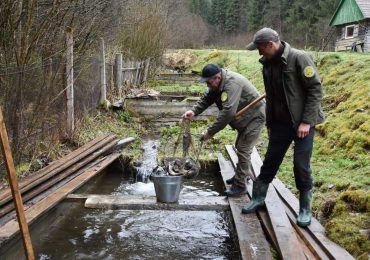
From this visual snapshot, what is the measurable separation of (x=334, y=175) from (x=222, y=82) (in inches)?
89.8

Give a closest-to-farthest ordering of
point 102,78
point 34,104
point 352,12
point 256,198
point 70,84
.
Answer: point 256,198 → point 34,104 → point 70,84 → point 102,78 → point 352,12

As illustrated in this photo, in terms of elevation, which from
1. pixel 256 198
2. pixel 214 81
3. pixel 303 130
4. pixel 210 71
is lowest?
pixel 256 198

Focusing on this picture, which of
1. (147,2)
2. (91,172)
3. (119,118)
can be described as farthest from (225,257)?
(147,2)

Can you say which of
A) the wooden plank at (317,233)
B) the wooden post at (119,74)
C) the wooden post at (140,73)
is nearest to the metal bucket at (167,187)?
the wooden plank at (317,233)

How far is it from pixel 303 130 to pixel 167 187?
179 cm

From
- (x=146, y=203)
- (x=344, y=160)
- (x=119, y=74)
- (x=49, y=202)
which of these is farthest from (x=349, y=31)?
(x=49, y=202)

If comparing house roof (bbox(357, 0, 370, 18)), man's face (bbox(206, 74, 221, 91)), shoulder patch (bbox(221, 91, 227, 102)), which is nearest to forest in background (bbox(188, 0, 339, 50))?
house roof (bbox(357, 0, 370, 18))

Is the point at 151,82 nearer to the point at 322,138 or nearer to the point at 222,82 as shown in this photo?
the point at 322,138

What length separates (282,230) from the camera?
4184 millimetres

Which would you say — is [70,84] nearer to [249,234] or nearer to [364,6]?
[249,234]

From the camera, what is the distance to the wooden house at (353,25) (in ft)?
92.7

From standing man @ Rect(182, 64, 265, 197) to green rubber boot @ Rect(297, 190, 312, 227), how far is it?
3.91 feet

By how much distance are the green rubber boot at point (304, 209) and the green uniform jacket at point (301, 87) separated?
78 cm

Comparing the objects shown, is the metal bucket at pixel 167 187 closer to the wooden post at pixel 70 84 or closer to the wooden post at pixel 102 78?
the wooden post at pixel 70 84
